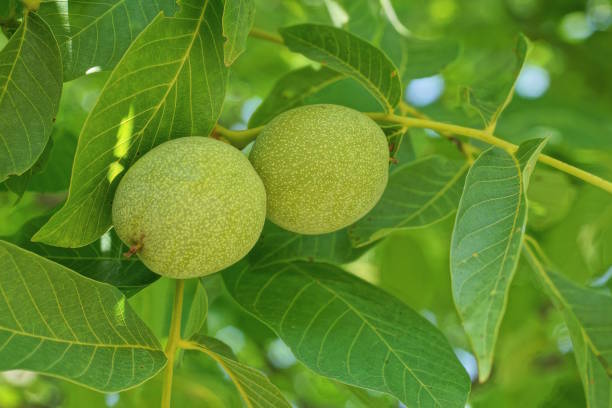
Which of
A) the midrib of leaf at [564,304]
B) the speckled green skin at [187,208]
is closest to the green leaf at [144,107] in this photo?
the speckled green skin at [187,208]

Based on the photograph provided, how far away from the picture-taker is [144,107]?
119 centimetres

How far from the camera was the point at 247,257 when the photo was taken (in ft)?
4.98

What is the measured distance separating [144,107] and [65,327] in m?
0.38

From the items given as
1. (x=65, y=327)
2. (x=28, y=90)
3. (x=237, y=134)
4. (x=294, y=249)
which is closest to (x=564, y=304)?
(x=294, y=249)

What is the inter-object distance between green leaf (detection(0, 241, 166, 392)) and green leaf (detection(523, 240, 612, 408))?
91 cm

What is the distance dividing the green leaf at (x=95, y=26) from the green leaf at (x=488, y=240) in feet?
2.10

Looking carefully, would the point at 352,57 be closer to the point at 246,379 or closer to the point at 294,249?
the point at 294,249

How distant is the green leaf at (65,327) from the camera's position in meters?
1.07


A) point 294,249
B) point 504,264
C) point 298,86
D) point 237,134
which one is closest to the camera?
point 504,264

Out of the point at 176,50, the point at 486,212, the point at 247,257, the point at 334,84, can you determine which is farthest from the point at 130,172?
the point at 334,84

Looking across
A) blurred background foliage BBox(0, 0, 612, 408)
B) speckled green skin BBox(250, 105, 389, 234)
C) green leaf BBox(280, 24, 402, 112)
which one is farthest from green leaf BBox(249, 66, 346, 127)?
speckled green skin BBox(250, 105, 389, 234)

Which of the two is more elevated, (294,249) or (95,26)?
(95,26)

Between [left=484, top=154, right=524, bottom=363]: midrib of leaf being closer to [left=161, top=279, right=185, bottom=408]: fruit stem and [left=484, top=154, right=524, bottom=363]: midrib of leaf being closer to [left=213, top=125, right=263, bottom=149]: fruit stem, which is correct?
[left=213, top=125, right=263, bottom=149]: fruit stem

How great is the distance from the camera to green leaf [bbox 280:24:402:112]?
54.4 inches
